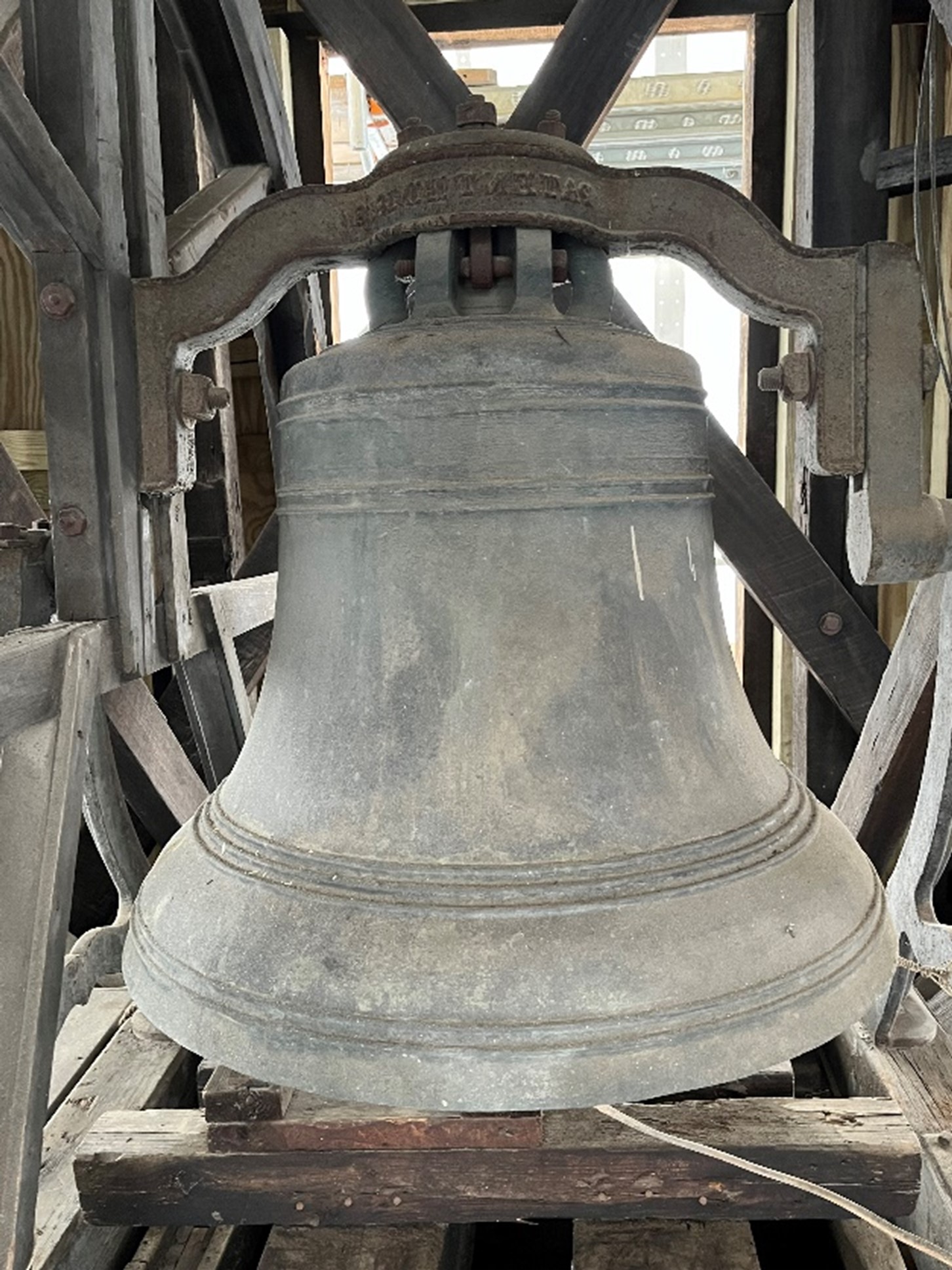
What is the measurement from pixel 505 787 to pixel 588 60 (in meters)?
1.51

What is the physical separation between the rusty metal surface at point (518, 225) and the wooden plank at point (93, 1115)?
907mm

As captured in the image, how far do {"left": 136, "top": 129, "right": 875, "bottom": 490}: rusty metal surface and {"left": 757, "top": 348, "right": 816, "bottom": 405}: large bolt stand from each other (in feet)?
0.04

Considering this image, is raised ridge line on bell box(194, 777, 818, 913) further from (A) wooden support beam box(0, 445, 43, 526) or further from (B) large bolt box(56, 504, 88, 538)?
(A) wooden support beam box(0, 445, 43, 526)

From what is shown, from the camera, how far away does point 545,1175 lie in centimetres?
126

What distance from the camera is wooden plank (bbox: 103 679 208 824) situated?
5.24 feet

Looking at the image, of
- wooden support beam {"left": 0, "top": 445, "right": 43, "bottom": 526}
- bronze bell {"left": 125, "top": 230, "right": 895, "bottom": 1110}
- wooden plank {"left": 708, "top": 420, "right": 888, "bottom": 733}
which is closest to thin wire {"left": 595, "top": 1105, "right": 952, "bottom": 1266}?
bronze bell {"left": 125, "top": 230, "right": 895, "bottom": 1110}

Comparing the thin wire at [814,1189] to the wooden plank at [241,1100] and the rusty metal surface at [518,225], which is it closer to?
the wooden plank at [241,1100]

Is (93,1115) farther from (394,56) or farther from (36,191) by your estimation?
(394,56)

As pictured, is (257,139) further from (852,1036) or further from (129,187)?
(852,1036)

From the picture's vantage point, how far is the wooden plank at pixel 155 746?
62.9 inches

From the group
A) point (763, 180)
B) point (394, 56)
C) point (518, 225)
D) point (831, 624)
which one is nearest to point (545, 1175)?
point (518, 225)

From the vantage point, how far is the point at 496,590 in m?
0.93

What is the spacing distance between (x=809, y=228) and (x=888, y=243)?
4.54 ft

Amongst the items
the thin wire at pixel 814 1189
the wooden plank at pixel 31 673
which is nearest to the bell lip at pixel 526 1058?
the thin wire at pixel 814 1189
